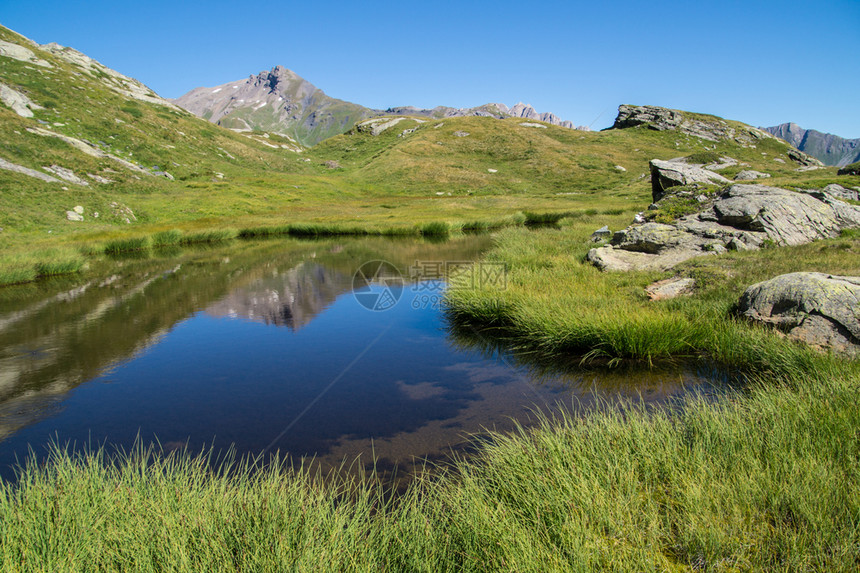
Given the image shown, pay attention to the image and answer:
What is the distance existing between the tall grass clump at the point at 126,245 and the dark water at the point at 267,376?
10635 millimetres

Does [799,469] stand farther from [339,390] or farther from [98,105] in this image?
[98,105]

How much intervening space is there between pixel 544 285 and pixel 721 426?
771 cm

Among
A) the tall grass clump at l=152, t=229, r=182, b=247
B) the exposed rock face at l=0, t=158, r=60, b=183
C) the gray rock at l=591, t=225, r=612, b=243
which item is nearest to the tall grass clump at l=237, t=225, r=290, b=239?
the tall grass clump at l=152, t=229, r=182, b=247

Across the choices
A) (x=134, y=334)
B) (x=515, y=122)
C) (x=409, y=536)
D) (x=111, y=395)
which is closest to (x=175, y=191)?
(x=134, y=334)

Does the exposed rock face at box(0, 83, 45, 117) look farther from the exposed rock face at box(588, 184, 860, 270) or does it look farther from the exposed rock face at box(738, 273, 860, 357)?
the exposed rock face at box(738, 273, 860, 357)

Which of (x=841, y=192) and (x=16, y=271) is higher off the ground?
(x=841, y=192)

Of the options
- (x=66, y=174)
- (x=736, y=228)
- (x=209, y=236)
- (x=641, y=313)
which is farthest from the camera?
(x=66, y=174)

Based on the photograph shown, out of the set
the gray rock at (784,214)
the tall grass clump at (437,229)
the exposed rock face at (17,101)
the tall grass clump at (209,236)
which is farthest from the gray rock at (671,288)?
the exposed rock face at (17,101)

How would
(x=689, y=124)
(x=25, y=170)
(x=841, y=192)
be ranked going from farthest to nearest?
1. (x=689, y=124)
2. (x=25, y=170)
3. (x=841, y=192)

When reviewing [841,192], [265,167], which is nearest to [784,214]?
[841,192]

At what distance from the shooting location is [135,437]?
21.3ft

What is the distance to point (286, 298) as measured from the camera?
1619 centimetres

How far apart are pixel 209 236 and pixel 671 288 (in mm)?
32590

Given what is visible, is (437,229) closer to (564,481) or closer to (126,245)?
(126,245)
